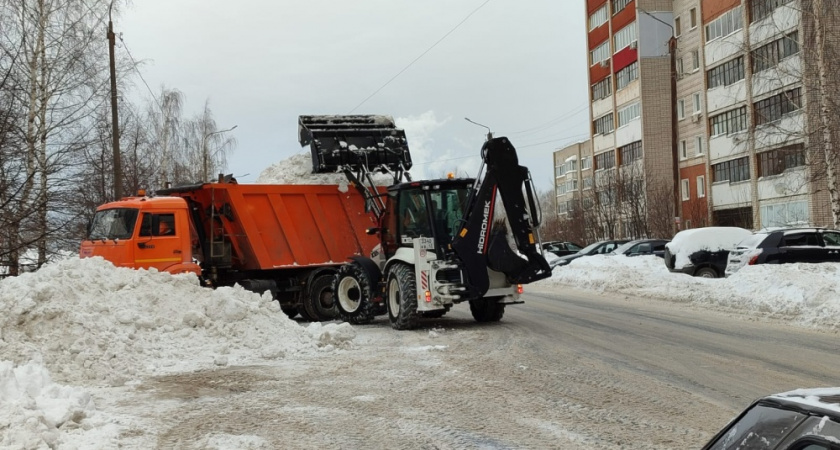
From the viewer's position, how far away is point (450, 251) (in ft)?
46.4

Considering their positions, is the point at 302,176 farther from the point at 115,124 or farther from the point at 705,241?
the point at 705,241

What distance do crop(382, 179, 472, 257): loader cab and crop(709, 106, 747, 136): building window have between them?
36.8 m

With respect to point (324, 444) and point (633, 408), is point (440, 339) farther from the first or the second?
point (324, 444)

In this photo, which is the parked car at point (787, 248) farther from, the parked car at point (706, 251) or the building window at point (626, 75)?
the building window at point (626, 75)

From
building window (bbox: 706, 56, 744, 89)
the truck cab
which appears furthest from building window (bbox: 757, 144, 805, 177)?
the truck cab

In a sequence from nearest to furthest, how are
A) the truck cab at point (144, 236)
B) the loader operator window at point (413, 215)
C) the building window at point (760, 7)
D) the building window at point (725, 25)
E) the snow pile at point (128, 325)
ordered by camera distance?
the snow pile at point (128, 325)
the loader operator window at point (413, 215)
the truck cab at point (144, 236)
the building window at point (760, 7)
the building window at point (725, 25)

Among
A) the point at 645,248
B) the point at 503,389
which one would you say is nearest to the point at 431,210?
the point at 503,389

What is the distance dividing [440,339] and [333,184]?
572 centimetres

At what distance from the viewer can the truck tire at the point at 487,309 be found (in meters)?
15.2

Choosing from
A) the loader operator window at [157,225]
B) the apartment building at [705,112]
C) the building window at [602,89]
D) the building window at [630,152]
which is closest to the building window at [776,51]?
the apartment building at [705,112]

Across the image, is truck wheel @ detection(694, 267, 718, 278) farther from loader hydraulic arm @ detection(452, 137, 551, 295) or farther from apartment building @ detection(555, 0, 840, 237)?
loader hydraulic arm @ detection(452, 137, 551, 295)

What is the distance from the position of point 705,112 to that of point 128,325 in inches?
1865

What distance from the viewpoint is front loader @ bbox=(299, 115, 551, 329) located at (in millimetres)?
13953

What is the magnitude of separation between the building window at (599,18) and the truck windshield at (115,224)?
5755 cm
